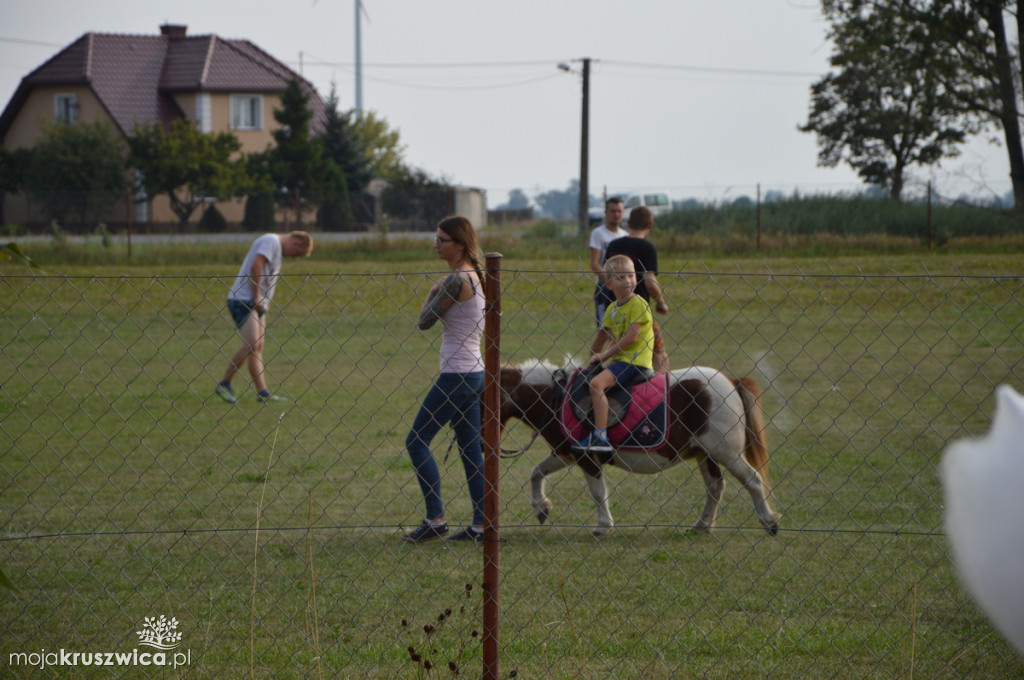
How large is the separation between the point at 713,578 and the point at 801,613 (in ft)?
1.94

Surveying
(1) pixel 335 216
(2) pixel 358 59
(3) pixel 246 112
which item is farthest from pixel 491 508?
(2) pixel 358 59

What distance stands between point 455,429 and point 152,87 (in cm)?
4220

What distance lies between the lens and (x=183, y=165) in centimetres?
3594

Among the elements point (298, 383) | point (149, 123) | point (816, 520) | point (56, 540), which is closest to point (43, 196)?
point (149, 123)

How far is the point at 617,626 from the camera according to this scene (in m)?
4.26

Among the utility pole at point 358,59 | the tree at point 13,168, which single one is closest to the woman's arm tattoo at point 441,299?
the tree at point 13,168

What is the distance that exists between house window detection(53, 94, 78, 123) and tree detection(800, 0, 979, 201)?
3173cm

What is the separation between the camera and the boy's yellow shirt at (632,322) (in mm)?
5535

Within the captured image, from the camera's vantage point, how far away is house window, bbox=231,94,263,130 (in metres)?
43.4

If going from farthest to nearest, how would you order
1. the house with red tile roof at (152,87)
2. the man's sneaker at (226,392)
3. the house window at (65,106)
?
1. the house window at (65,106)
2. the house with red tile roof at (152,87)
3. the man's sneaker at (226,392)

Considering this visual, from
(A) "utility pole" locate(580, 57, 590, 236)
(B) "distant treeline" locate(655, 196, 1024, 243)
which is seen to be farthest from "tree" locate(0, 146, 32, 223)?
(B) "distant treeline" locate(655, 196, 1024, 243)

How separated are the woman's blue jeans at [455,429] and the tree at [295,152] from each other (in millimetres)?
33283

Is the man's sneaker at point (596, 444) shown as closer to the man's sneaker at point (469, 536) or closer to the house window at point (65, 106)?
the man's sneaker at point (469, 536)

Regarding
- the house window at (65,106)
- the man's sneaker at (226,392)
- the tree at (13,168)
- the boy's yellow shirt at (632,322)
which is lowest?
the man's sneaker at (226,392)
